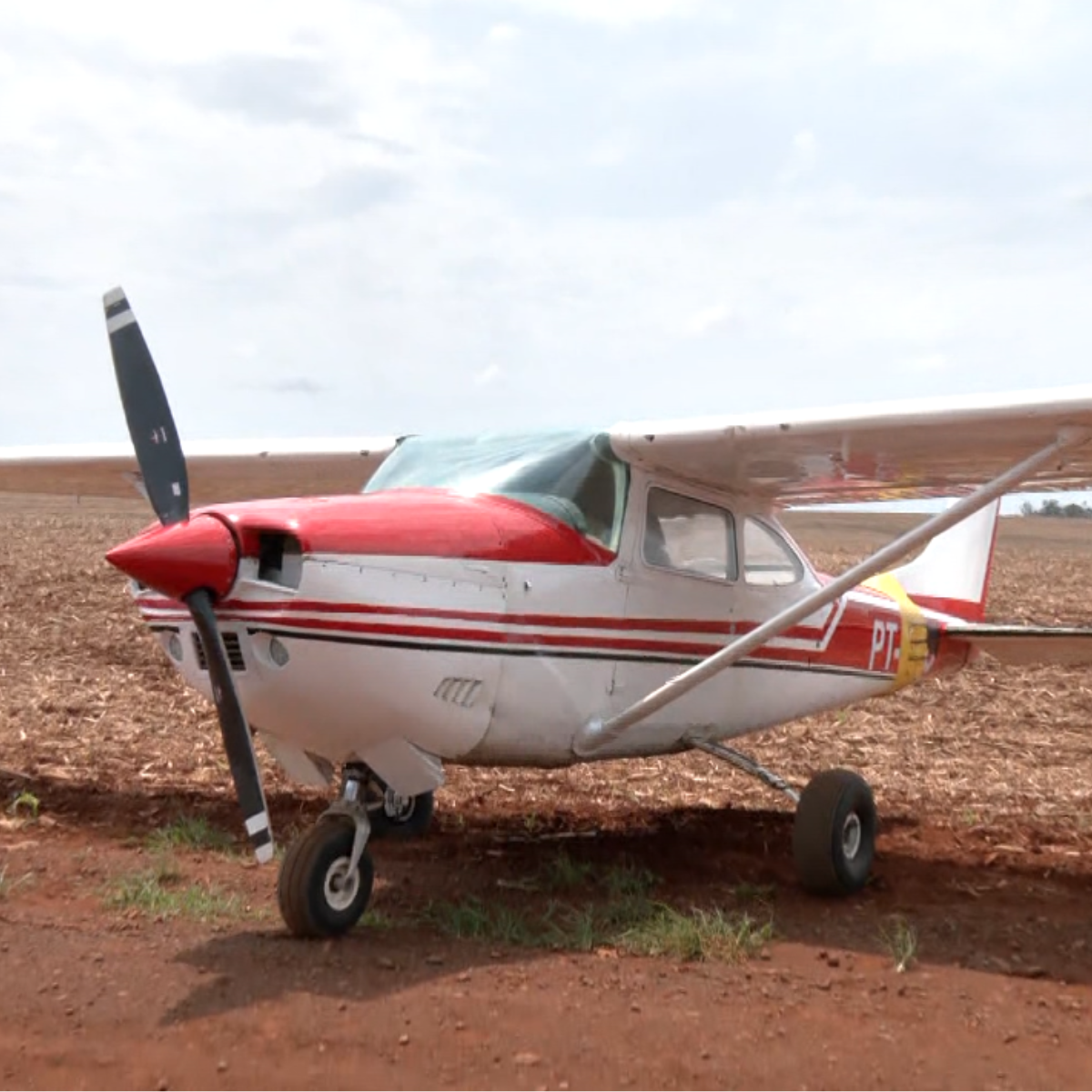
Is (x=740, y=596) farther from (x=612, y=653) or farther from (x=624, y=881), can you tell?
(x=624, y=881)

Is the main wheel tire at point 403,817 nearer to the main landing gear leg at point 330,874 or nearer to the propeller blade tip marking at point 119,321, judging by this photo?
the main landing gear leg at point 330,874

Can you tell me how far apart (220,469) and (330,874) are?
13.8 ft

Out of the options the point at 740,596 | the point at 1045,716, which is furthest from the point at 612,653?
the point at 1045,716

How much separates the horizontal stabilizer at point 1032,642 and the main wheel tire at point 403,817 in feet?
12.6

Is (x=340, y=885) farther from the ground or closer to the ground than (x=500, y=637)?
closer to the ground

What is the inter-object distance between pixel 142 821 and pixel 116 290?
3.52m

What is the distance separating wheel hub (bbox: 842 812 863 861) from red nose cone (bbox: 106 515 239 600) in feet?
11.5

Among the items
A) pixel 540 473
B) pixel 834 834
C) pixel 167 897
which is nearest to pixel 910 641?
pixel 834 834

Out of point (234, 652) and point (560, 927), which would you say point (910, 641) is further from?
point (234, 652)

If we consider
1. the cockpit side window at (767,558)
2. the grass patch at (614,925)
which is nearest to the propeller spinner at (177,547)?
the grass patch at (614,925)

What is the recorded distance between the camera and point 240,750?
16.8 ft

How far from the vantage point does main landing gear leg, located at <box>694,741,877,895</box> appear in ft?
21.2

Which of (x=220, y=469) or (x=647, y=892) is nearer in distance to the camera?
(x=647, y=892)

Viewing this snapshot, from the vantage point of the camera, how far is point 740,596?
7379 millimetres
